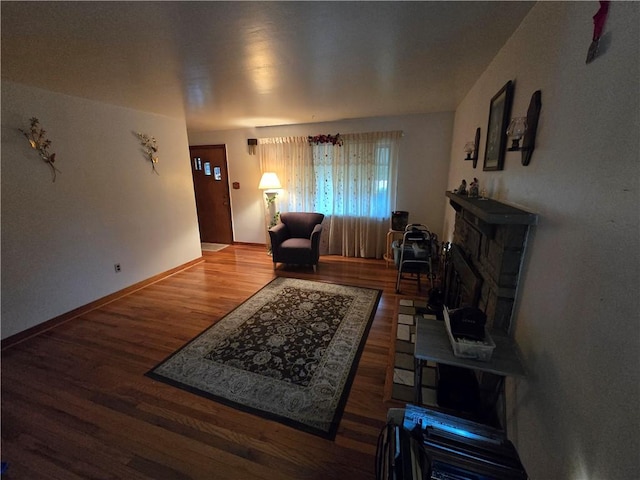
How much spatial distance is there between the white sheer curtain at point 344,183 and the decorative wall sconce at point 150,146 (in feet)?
5.73

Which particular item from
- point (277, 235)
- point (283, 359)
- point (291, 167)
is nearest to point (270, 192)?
point (291, 167)

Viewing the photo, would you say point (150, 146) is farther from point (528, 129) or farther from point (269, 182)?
point (528, 129)

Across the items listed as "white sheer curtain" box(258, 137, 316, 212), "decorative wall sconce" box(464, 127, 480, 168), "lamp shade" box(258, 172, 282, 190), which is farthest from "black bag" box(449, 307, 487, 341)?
"lamp shade" box(258, 172, 282, 190)

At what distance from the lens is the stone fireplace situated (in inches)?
49.5

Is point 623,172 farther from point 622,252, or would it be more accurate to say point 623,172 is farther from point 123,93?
point 123,93

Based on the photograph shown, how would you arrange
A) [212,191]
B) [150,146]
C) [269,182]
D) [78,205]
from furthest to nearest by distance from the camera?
[212,191] < [269,182] < [150,146] < [78,205]

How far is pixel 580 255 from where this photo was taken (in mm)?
860

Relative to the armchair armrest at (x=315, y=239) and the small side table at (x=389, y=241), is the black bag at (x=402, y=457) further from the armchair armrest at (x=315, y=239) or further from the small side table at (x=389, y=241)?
the small side table at (x=389, y=241)

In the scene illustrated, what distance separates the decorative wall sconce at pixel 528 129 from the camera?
3.90 ft

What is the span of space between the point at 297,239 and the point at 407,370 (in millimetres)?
2671

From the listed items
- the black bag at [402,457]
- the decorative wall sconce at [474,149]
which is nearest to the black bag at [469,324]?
the black bag at [402,457]

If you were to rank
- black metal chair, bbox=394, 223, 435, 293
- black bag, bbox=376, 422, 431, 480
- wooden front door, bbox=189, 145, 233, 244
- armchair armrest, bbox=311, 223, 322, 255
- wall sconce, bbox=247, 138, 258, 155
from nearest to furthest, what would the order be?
1. black bag, bbox=376, 422, 431, 480
2. black metal chair, bbox=394, 223, 435, 293
3. armchair armrest, bbox=311, 223, 322, 255
4. wall sconce, bbox=247, 138, 258, 155
5. wooden front door, bbox=189, 145, 233, 244

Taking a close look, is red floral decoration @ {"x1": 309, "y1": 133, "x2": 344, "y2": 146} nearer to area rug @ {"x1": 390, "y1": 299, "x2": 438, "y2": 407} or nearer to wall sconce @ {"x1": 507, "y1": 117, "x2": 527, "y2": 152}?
area rug @ {"x1": 390, "y1": 299, "x2": 438, "y2": 407}

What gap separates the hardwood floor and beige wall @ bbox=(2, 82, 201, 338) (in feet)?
1.53
